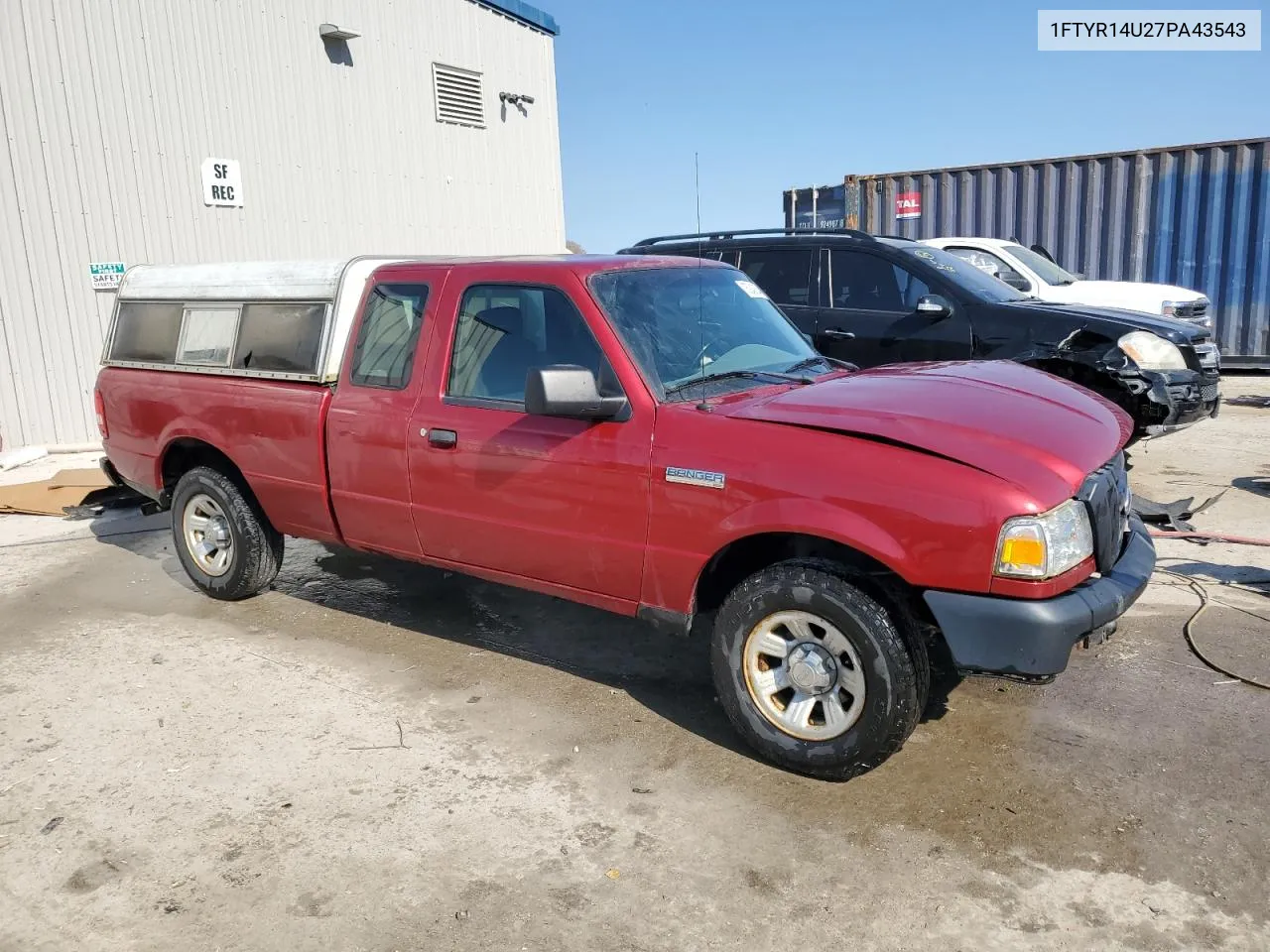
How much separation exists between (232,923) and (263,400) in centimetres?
293

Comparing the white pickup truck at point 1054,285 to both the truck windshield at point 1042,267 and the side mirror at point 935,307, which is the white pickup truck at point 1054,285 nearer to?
the truck windshield at point 1042,267

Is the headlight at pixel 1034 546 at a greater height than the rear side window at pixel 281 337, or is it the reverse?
the rear side window at pixel 281 337

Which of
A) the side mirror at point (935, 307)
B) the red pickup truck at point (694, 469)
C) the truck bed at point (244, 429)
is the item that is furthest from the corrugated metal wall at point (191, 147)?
the side mirror at point (935, 307)

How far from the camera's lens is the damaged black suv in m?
6.78

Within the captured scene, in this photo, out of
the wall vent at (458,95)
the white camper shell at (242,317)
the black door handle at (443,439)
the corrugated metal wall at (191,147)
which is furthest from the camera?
the wall vent at (458,95)

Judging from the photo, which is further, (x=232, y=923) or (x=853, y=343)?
(x=853, y=343)

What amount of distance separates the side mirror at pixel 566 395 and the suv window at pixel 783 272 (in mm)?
4418

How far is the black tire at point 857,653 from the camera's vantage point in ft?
10.8

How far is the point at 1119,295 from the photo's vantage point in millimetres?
10891

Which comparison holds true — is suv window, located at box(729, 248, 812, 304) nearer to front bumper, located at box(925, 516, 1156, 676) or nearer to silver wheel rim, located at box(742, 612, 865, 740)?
silver wheel rim, located at box(742, 612, 865, 740)

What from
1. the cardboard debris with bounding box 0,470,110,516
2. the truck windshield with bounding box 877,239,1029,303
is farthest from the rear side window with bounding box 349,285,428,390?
the cardboard debris with bounding box 0,470,110,516

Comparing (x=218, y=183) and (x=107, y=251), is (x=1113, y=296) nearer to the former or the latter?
(x=218, y=183)

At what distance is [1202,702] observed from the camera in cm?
401

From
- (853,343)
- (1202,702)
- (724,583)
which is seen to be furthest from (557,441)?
(853,343)
